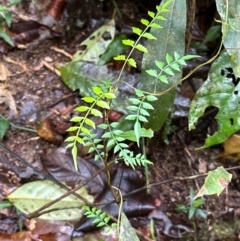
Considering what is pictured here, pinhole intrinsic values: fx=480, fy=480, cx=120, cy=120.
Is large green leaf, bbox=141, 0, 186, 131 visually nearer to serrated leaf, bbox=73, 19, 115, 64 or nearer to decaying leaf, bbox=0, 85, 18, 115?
serrated leaf, bbox=73, 19, 115, 64

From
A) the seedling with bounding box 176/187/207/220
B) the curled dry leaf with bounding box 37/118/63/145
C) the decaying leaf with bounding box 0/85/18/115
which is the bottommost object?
the seedling with bounding box 176/187/207/220

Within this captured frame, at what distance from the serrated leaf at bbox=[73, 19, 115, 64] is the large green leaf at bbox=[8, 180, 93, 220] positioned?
53cm

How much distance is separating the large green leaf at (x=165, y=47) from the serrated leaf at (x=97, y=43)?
0.45 m

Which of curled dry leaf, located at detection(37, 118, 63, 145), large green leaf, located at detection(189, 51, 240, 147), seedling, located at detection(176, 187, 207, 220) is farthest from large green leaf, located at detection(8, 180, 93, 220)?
large green leaf, located at detection(189, 51, 240, 147)

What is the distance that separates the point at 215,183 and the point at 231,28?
16.5 inches

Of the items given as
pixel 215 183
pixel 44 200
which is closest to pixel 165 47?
pixel 215 183

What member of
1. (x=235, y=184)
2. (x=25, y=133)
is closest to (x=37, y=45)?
(x=25, y=133)

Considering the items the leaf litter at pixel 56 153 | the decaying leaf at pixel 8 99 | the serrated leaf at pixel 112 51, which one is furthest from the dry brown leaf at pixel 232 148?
the decaying leaf at pixel 8 99

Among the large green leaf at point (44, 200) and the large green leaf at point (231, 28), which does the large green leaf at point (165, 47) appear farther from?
the large green leaf at point (44, 200)

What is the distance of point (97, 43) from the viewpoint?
5.98 feet

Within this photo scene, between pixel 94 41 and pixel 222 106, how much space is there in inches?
26.4

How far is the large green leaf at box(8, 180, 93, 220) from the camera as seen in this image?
4.78ft

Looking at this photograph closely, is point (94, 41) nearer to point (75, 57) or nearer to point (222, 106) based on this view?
point (75, 57)

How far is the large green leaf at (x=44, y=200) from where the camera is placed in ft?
4.78
